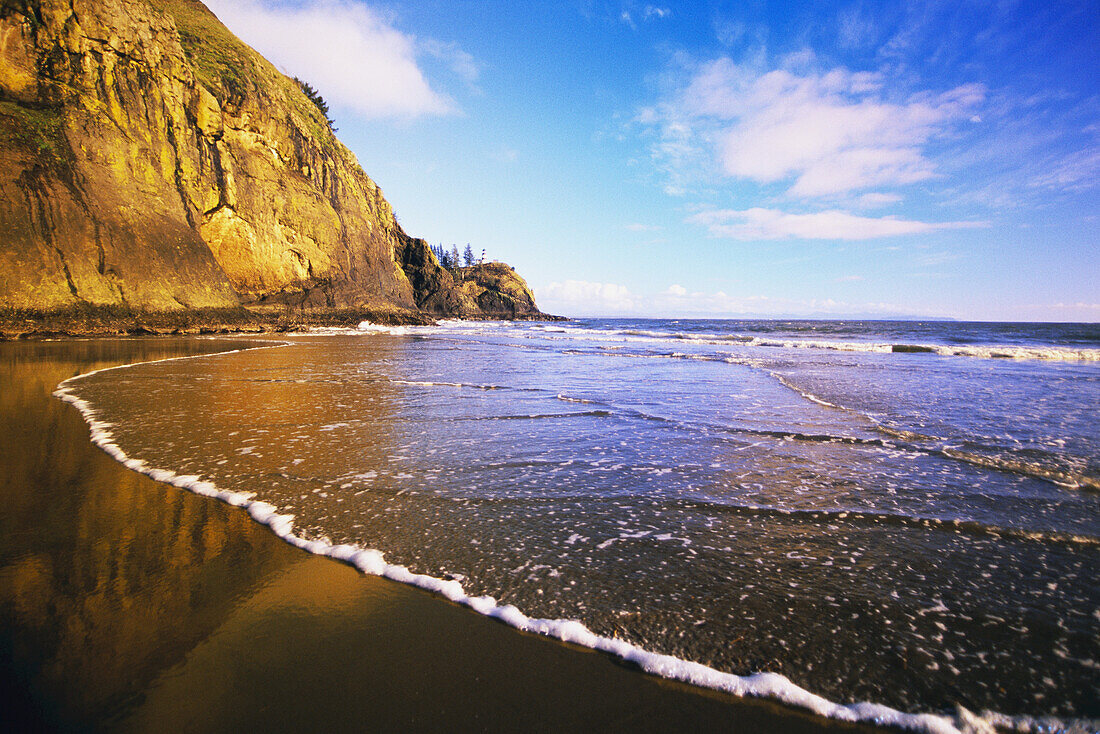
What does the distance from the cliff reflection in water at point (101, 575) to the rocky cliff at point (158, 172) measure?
17633 millimetres

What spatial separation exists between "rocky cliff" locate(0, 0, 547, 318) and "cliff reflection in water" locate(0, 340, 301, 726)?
17.6 metres

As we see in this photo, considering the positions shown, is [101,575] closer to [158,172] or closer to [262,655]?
[262,655]

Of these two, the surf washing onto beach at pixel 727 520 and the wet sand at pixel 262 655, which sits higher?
the surf washing onto beach at pixel 727 520

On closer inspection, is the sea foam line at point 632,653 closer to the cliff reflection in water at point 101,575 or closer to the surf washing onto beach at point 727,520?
the surf washing onto beach at point 727,520

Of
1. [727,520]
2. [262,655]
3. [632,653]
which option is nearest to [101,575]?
[262,655]

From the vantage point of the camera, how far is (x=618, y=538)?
103 inches

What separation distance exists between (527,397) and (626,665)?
5554mm

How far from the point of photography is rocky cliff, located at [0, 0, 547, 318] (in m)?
16.0

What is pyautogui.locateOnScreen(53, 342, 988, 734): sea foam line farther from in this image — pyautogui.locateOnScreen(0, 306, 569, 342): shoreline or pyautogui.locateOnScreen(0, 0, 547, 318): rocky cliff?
pyautogui.locateOnScreen(0, 0, 547, 318): rocky cliff

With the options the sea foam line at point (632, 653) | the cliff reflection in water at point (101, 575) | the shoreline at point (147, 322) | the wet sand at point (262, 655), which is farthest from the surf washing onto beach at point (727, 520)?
the shoreline at point (147, 322)

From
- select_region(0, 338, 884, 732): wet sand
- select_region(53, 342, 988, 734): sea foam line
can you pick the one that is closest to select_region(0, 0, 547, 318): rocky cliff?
select_region(0, 338, 884, 732): wet sand

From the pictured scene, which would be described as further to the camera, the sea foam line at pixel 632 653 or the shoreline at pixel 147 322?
the shoreline at pixel 147 322

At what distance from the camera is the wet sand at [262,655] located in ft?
4.73

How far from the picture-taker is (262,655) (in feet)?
5.57
